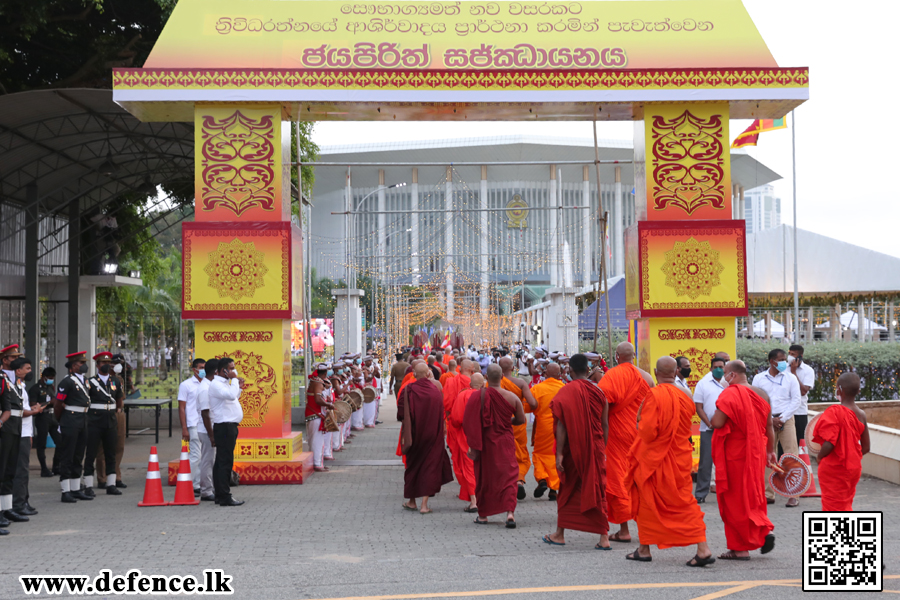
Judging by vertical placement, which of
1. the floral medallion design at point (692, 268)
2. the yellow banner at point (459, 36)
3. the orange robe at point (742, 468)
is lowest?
the orange robe at point (742, 468)

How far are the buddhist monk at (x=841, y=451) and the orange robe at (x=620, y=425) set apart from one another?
1.69 meters

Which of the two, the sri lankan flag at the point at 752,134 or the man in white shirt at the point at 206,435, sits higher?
the sri lankan flag at the point at 752,134

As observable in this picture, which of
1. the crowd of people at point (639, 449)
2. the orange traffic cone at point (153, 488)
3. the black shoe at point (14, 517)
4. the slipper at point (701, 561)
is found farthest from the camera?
A: the orange traffic cone at point (153, 488)

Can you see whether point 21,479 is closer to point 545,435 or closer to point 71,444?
point 71,444

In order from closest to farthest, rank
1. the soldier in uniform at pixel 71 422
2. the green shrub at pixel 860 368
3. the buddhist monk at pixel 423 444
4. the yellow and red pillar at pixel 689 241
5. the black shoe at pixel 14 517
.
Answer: the black shoe at pixel 14 517 < the buddhist monk at pixel 423 444 < the soldier in uniform at pixel 71 422 < the yellow and red pillar at pixel 689 241 < the green shrub at pixel 860 368

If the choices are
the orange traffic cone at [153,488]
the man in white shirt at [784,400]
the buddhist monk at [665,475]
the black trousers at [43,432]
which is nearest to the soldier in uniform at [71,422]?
the orange traffic cone at [153,488]

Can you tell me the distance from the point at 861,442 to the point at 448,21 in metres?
7.64

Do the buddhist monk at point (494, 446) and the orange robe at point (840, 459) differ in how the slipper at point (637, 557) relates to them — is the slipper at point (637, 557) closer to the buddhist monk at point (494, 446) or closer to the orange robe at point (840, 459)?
the orange robe at point (840, 459)

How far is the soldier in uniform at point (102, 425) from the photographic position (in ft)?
34.8

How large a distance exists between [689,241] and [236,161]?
6041mm

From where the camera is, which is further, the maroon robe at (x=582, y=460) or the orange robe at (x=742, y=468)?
the maroon robe at (x=582, y=460)

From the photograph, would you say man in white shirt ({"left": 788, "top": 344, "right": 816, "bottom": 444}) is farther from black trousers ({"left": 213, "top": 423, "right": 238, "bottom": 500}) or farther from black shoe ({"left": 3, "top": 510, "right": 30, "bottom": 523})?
black shoe ({"left": 3, "top": 510, "right": 30, "bottom": 523})

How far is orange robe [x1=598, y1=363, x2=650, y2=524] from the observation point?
25.7 ft

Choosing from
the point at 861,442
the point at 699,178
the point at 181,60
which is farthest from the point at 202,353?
the point at 861,442
